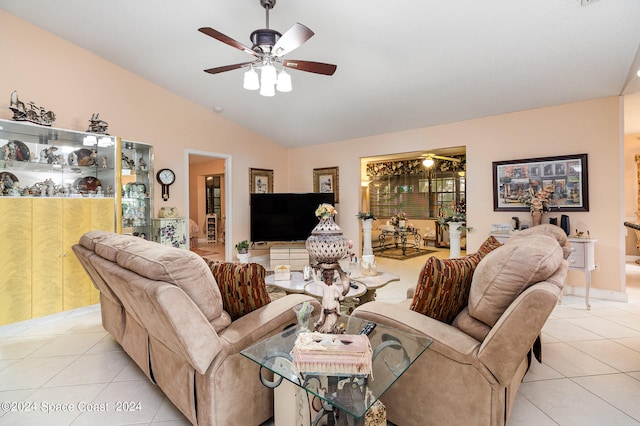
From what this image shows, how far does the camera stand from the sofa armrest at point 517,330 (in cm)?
123

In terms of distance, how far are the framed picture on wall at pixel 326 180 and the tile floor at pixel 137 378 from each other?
13.2 ft

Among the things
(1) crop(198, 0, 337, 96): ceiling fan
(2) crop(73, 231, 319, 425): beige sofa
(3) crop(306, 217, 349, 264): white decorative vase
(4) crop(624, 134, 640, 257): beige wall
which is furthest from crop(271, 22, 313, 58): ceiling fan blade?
(4) crop(624, 134, 640, 257): beige wall

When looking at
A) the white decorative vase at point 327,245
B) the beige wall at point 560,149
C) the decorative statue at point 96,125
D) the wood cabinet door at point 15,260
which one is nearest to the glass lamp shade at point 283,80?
the white decorative vase at point 327,245

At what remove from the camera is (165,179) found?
4832 millimetres

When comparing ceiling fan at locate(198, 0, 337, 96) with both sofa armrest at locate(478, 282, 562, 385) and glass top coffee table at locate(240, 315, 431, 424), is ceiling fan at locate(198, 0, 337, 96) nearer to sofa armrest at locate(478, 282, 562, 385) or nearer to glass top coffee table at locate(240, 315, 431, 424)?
glass top coffee table at locate(240, 315, 431, 424)

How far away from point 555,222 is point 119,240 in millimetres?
4747

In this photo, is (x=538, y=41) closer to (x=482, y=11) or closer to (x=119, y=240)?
(x=482, y=11)

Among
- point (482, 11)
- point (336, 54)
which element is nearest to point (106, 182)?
point (336, 54)

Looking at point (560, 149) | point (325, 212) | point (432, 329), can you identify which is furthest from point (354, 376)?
point (560, 149)

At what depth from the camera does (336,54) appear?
3525 millimetres

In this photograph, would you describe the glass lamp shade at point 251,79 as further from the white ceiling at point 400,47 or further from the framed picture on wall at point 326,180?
the framed picture on wall at point 326,180

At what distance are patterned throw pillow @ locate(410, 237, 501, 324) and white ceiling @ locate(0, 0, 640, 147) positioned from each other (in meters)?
2.30

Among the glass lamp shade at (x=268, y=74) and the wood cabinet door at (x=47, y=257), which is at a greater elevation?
the glass lamp shade at (x=268, y=74)

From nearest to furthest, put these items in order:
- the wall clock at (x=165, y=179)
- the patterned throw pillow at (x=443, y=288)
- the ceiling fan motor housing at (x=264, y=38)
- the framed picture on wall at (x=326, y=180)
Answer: the patterned throw pillow at (x=443, y=288), the ceiling fan motor housing at (x=264, y=38), the wall clock at (x=165, y=179), the framed picture on wall at (x=326, y=180)
